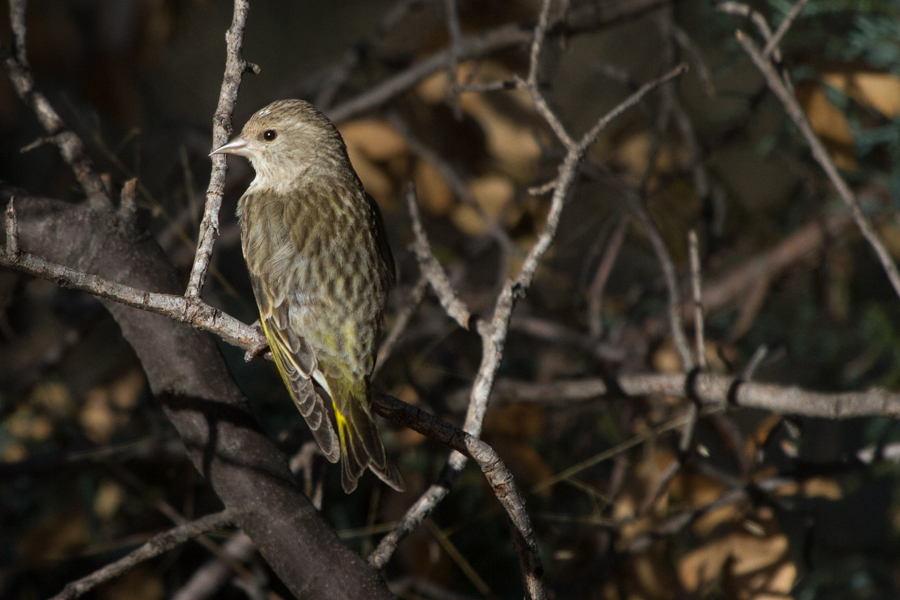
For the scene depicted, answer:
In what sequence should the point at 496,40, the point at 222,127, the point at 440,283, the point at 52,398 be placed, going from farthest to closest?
the point at 52,398 → the point at 496,40 → the point at 440,283 → the point at 222,127

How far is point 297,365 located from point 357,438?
260 mm

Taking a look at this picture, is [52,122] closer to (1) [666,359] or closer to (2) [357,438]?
(2) [357,438]

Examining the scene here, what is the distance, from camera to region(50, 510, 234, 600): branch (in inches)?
69.4

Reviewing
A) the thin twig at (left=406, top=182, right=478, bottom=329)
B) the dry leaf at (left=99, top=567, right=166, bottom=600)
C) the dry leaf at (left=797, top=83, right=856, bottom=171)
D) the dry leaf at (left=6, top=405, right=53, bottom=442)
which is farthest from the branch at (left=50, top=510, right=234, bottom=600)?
the dry leaf at (left=797, top=83, right=856, bottom=171)

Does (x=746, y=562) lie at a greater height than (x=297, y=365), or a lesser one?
lesser

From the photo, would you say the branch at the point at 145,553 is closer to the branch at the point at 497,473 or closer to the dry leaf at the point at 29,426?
the branch at the point at 497,473

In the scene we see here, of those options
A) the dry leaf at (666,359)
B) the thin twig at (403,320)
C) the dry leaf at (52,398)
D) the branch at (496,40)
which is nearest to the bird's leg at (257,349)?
the thin twig at (403,320)

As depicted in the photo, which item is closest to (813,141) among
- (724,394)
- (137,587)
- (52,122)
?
(724,394)

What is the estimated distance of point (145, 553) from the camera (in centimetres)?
181

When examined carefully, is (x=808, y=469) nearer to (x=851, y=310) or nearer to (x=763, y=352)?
(x=763, y=352)

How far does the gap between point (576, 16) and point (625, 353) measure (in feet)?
→ 4.45

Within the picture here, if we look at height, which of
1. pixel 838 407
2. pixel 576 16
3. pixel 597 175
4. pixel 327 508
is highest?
pixel 576 16

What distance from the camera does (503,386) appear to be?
3062 mm

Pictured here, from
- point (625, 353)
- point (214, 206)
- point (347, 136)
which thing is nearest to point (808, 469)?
point (625, 353)
